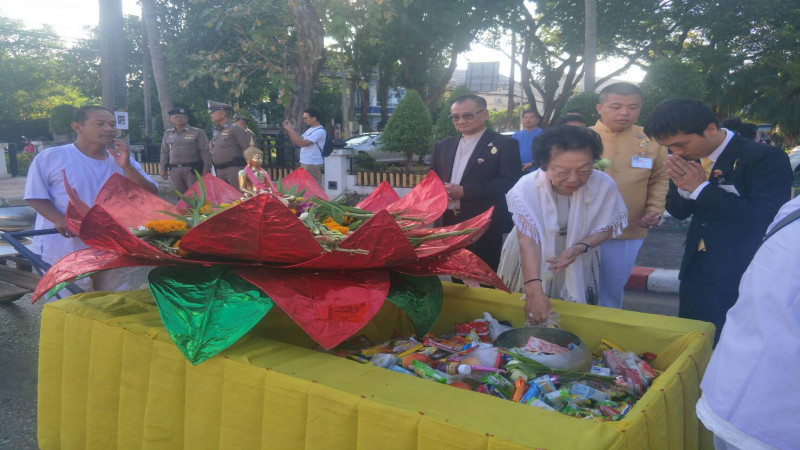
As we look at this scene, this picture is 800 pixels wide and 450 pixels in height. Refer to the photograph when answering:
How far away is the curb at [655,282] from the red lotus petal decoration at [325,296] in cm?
474

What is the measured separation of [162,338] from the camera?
176 cm

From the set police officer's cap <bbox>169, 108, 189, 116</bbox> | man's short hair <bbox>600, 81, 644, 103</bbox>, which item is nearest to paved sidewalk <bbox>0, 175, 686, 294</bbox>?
police officer's cap <bbox>169, 108, 189, 116</bbox>

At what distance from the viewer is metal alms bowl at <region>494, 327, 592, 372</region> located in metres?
1.67

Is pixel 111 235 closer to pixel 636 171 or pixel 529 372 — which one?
pixel 529 372

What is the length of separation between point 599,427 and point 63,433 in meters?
1.93

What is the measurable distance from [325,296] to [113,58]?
24.4 feet

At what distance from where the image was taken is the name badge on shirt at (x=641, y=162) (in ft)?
10.7

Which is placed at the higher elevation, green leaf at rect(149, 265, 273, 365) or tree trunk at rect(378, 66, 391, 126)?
tree trunk at rect(378, 66, 391, 126)

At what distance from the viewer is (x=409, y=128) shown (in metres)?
11.3

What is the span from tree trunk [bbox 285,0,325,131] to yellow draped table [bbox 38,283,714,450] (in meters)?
9.29

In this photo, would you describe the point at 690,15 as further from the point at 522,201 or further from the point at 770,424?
the point at 770,424

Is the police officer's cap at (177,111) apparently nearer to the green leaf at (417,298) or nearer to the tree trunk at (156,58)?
the tree trunk at (156,58)

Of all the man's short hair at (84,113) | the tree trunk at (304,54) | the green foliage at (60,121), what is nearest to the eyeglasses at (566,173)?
the man's short hair at (84,113)

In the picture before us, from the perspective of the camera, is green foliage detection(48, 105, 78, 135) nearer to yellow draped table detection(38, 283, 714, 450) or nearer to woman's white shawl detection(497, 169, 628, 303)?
yellow draped table detection(38, 283, 714, 450)
